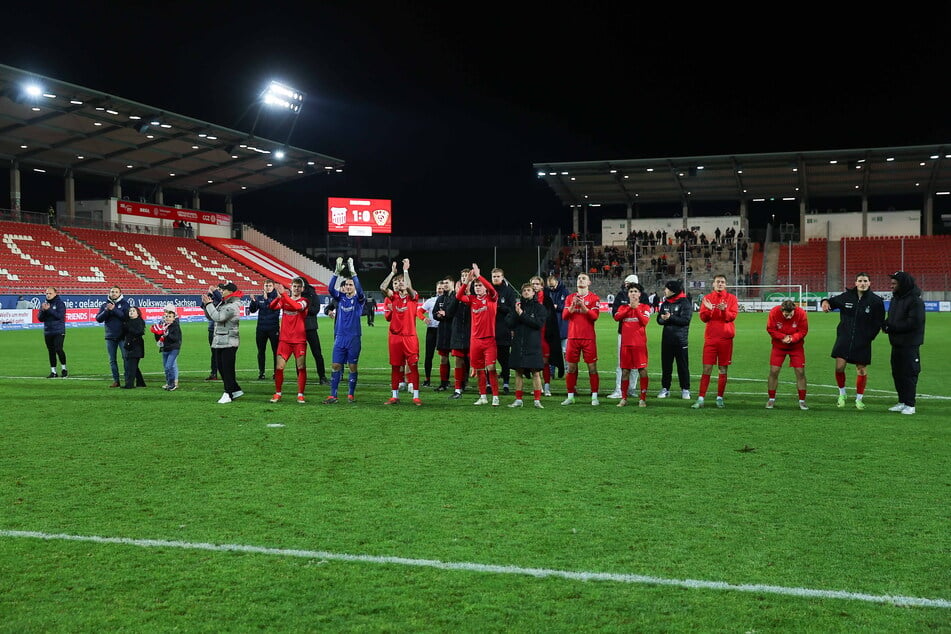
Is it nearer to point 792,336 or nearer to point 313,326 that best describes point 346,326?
point 313,326

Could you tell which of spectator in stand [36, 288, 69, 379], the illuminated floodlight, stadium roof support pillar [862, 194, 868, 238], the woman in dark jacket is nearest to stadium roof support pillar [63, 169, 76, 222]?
the illuminated floodlight

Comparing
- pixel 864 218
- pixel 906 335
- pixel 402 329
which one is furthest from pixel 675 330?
pixel 864 218

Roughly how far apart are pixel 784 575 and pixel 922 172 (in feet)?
184

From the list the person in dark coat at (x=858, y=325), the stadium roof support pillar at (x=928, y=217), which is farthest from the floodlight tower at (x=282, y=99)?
the stadium roof support pillar at (x=928, y=217)

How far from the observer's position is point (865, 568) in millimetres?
4145

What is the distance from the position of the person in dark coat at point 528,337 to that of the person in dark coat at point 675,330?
1855 mm

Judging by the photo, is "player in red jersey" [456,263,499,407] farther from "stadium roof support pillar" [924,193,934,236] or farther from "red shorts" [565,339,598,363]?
"stadium roof support pillar" [924,193,934,236]

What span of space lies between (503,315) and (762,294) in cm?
4218

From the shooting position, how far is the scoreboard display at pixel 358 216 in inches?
2140

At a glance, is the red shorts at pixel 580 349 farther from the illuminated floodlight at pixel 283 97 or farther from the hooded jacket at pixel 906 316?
the illuminated floodlight at pixel 283 97

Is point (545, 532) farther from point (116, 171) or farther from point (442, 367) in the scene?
point (116, 171)

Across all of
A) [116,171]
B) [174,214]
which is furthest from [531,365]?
[174,214]

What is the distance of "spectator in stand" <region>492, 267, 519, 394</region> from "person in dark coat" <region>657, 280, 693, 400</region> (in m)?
2.16

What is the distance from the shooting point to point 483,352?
34.2 feet
